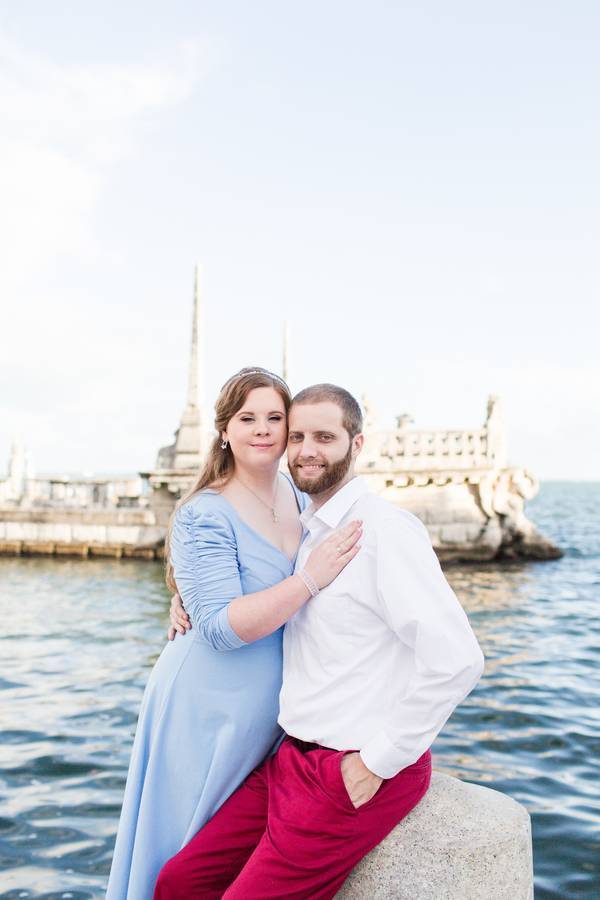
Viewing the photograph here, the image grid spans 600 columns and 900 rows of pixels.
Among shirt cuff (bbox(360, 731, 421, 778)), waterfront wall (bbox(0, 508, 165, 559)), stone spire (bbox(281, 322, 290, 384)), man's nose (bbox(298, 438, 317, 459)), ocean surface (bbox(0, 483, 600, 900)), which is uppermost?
stone spire (bbox(281, 322, 290, 384))

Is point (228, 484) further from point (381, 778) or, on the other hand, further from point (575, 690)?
point (575, 690)

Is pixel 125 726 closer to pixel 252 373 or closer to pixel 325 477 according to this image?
pixel 252 373

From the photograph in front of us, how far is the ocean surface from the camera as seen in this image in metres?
4.62

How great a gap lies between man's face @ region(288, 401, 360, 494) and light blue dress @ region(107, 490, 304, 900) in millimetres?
294

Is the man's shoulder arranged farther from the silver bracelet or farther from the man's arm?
the silver bracelet

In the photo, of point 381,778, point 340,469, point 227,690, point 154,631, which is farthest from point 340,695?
point 154,631

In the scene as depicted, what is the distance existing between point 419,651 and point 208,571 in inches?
28.3

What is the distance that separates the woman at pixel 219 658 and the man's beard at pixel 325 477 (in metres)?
0.20

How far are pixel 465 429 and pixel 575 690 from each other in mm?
12773

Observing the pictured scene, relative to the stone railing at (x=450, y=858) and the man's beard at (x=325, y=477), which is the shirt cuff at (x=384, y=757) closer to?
the stone railing at (x=450, y=858)

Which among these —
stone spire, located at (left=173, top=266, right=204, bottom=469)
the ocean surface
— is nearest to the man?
the ocean surface

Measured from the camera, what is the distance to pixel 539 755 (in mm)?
6359

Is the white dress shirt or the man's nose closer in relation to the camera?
the white dress shirt

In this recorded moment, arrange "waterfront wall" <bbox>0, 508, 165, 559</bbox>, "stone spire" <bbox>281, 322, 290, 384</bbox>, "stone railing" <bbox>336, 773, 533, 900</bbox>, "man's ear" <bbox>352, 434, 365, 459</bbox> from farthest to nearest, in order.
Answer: "stone spire" <bbox>281, 322, 290, 384</bbox> < "waterfront wall" <bbox>0, 508, 165, 559</bbox> < "man's ear" <bbox>352, 434, 365, 459</bbox> < "stone railing" <bbox>336, 773, 533, 900</bbox>
